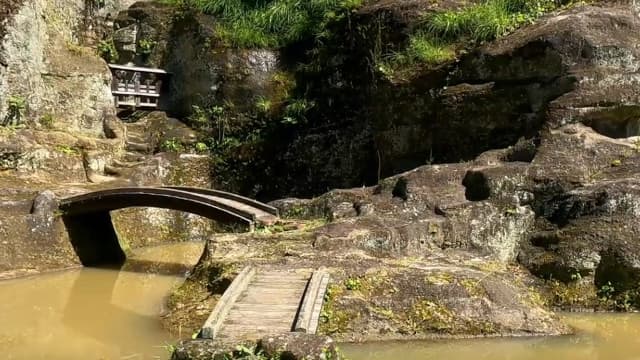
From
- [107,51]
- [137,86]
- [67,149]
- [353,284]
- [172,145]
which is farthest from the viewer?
[107,51]

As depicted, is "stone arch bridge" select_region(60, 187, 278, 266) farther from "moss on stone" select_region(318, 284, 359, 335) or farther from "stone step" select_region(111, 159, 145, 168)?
"moss on stone" select_region(318, 284, 359, 335)

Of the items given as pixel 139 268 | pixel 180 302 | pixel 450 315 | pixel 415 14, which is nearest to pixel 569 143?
pixel 450 315

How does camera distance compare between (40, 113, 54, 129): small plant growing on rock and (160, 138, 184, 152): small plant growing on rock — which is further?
(160, 138, 184, 152): small plant growing on rock

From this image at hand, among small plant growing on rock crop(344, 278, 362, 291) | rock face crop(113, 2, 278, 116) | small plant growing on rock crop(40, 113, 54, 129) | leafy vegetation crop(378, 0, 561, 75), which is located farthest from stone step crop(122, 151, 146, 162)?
small plant growing on rock crop(344, 278, 362, 291)

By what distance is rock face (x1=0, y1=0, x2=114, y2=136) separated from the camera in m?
17.0

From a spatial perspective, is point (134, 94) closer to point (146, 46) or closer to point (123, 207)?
point (146, 46)

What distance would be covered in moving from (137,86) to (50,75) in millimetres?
3050

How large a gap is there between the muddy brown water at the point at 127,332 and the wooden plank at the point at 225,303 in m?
0.93

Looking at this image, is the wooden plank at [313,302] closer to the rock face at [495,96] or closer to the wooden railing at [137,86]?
the rock face at [495,96]

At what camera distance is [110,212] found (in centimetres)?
1641

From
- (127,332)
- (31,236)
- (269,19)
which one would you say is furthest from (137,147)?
(127,332)

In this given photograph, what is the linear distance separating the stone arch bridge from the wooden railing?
543 centimetres

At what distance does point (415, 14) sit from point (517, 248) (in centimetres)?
653

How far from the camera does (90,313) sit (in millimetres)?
10875
